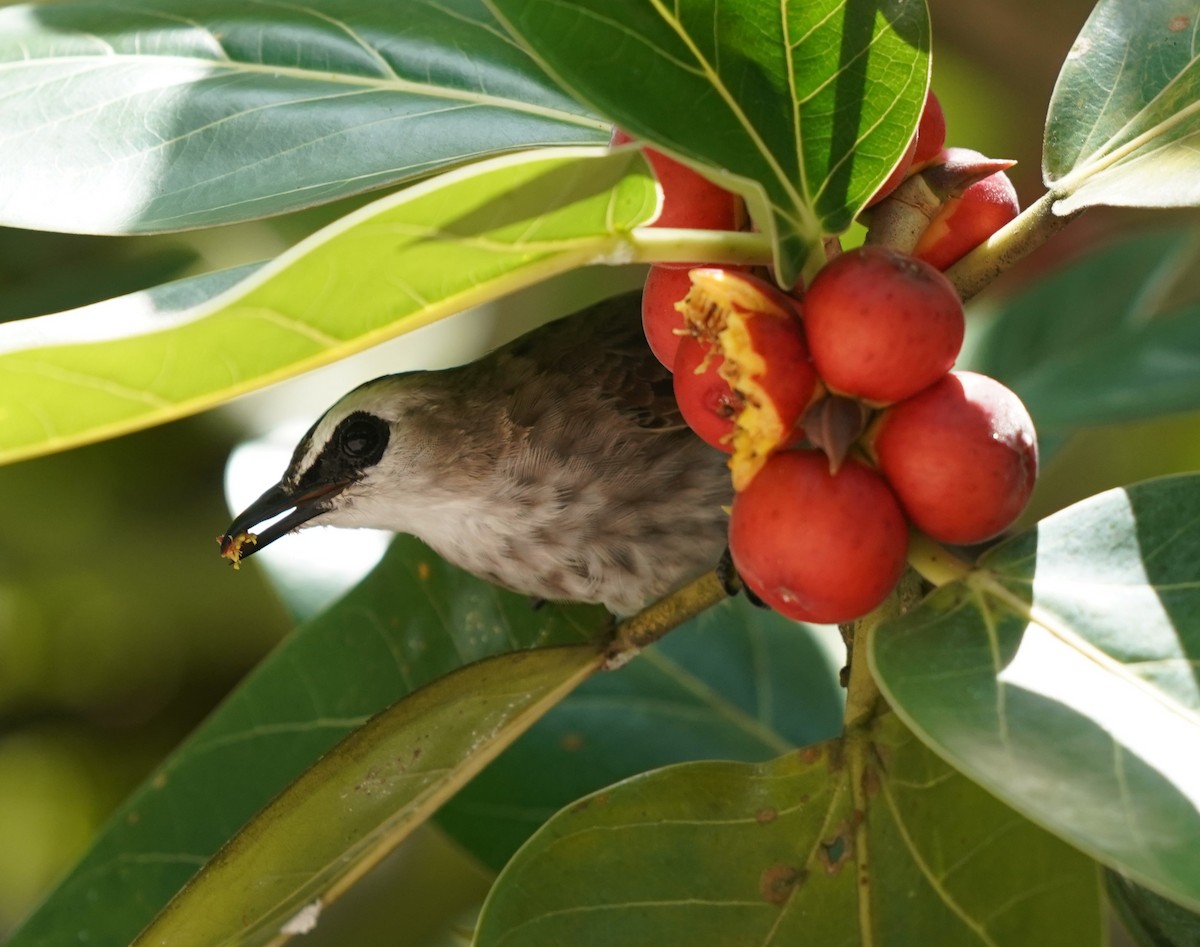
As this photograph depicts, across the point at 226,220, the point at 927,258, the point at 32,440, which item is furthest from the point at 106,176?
the point at 927,258

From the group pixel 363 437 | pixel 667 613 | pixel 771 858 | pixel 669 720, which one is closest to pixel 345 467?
pixel 363 437

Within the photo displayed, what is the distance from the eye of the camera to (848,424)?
1.09 meters

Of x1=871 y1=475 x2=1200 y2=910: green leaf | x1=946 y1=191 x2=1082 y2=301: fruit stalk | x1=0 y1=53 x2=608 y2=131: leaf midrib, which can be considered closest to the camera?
x1=871 y1=475 x2=1200 y2=910: green leaf

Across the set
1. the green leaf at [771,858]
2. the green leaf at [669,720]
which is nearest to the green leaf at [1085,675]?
the green leaf at [771,858]

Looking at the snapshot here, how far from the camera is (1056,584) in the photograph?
3.69ft

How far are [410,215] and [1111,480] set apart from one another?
11.9 feet

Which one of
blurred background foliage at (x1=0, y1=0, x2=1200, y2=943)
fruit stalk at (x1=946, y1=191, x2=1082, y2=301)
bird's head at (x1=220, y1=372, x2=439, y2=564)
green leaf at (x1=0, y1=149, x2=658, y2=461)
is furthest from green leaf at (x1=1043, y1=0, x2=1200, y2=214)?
blurred background foliage at (x1=0, y1=0, x2=1200, y2=943)

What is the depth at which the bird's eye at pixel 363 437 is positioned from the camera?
2.75 m

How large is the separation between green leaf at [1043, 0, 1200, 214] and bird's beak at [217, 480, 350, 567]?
164 cm

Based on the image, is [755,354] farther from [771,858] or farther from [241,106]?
[241,106]

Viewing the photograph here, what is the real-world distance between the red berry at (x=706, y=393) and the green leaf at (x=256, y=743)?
1125mm

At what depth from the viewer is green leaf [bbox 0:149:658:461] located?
0.94m

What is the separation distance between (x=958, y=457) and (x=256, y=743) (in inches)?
57.5

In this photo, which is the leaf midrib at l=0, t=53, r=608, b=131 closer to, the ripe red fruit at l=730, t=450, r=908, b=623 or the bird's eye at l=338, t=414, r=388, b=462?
the ripe red fruit at l=730, t=450, r=908, b=623
